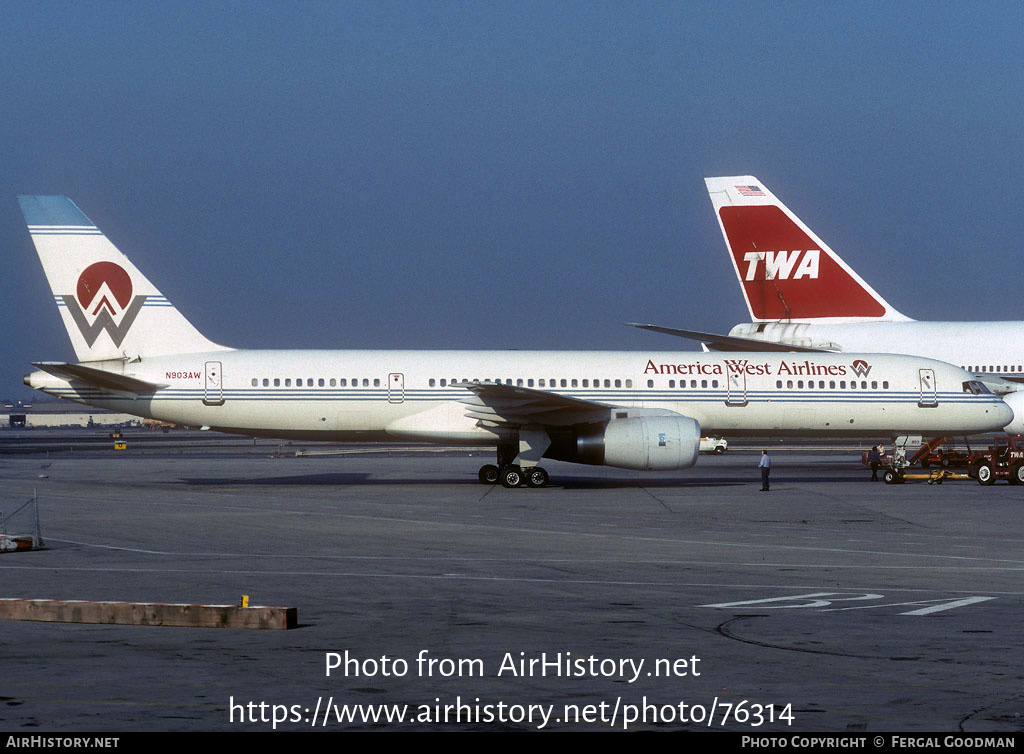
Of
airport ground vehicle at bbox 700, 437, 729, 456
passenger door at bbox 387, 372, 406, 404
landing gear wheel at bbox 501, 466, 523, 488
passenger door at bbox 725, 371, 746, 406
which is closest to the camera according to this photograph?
landing gear wheel at bbox 501, 466, 523, 488

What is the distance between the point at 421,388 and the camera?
34.7 metres

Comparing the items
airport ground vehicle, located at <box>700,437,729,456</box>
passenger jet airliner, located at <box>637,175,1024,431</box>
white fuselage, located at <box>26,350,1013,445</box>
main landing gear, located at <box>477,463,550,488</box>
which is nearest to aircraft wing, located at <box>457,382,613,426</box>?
white fuselage, located at <box>26,350,1013,445</box>

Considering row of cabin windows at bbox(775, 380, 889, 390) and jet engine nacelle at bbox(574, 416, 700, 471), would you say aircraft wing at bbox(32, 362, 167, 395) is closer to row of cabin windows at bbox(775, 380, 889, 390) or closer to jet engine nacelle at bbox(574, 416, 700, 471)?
jet engine nacelle at bbox(574, 416, 700, 471)

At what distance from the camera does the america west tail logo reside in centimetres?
3412

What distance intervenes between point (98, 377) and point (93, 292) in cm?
305

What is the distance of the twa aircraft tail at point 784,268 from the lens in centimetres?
4972

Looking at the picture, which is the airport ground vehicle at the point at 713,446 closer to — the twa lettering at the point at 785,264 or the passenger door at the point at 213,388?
the twa lettering at the point at 785,264

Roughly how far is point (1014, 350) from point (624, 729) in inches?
1663

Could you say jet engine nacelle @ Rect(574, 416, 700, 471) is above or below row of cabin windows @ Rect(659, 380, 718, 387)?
below

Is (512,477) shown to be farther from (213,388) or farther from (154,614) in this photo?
(154,614)

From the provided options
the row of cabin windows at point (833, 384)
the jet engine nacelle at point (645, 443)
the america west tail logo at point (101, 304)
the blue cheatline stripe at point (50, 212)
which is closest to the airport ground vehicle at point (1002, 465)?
the row of cabin windows at point (833, 384)

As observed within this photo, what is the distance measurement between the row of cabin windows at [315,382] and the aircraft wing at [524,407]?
2.91 m

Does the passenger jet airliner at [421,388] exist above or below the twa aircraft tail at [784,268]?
below

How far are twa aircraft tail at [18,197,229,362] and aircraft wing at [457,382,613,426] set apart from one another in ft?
28.1
